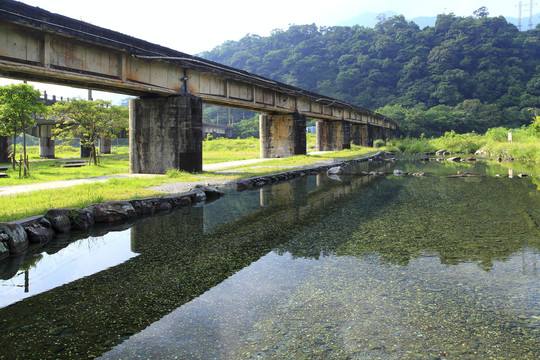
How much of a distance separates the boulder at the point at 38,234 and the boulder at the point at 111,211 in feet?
4.33

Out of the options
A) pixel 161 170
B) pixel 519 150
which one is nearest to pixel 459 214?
pixel 161 170

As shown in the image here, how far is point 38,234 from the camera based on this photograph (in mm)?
6707

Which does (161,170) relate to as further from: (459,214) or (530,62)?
(530,62)

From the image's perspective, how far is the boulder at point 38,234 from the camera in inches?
262

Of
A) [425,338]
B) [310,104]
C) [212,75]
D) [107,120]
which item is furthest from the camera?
[310,104]

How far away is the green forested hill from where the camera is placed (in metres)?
83.5

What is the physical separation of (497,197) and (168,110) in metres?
12.4

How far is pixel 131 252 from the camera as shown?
6098 mm

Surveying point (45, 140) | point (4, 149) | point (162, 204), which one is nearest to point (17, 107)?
point (162, 204)

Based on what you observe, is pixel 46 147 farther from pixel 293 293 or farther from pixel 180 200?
pixel 293 293

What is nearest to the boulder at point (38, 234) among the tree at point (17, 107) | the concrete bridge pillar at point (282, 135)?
the tree at point (17, 107)

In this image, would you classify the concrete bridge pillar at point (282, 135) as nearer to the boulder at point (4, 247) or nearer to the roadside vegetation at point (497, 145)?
the roadside vegetation at point (497, 145)

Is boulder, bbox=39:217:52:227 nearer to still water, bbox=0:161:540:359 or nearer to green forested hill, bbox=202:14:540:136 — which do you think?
still water, bbox=0:161:540:359

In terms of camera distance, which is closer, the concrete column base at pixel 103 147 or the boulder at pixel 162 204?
the boulder at pixel 162 204
